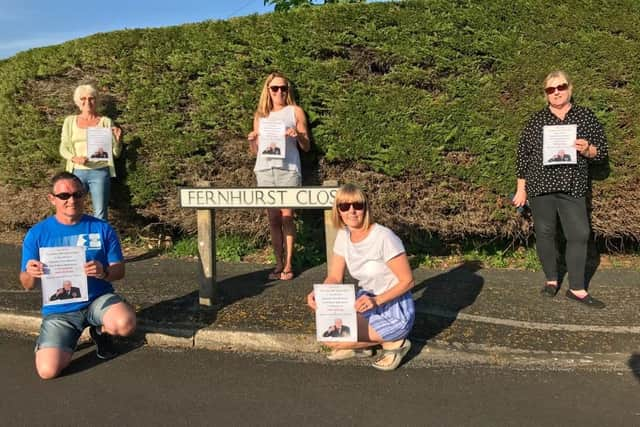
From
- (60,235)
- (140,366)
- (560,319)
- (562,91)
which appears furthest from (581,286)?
(60,235)

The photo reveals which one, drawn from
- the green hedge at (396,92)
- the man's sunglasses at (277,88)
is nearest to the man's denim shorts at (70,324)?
the man's sunglasses at (277,88)

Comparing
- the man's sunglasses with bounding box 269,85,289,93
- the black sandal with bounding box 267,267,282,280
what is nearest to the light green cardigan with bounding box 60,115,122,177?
the man's sunglasses with bounding box 269,85,289,93

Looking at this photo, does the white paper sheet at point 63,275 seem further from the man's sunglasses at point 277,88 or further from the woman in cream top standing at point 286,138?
the man's sunglasses at point 277,88

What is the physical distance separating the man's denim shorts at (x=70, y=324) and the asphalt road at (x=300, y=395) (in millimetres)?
192

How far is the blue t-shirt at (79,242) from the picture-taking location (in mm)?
3900

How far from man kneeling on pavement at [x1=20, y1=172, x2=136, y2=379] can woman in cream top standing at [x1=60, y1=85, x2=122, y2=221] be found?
213 centimetres

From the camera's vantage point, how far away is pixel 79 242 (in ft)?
13.1

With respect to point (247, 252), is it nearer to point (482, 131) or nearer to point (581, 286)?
point (482, 131)

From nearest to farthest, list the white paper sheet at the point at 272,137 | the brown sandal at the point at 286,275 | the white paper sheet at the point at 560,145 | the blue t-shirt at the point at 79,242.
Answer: the blue t-shirt at the point at 79,242 → the white paper sheet at the point at 560,145 → the white paper sheet at the point at 272,137 → the brown sandal at the point at 286,275

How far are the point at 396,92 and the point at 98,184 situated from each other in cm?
324

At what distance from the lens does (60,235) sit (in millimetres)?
3973

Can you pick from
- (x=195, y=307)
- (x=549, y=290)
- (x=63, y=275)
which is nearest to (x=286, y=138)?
(x=195, y=307)

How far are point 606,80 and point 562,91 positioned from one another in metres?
0.86

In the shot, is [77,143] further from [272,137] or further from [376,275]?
[376,275]
